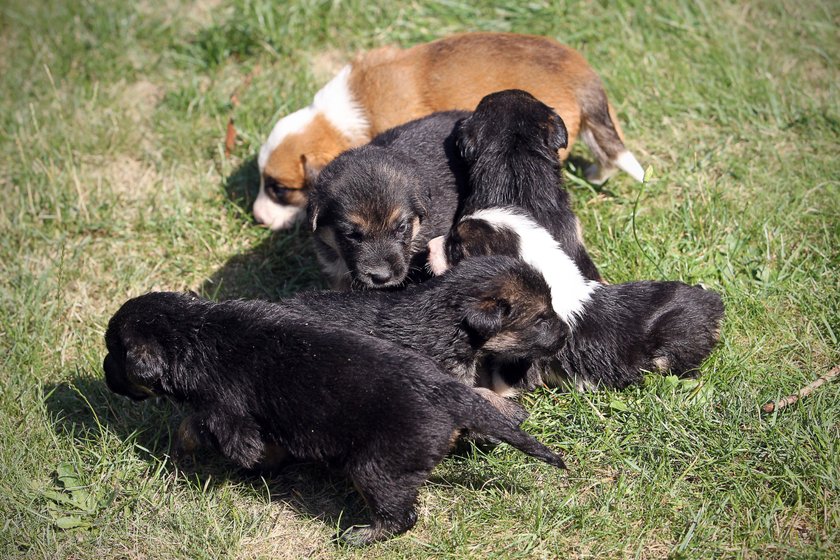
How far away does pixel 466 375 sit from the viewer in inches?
178

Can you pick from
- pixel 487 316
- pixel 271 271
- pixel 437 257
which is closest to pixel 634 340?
pixel 487 316

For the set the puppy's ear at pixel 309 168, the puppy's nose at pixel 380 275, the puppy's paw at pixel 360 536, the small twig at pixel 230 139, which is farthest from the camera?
the small twig at pixel 230 139

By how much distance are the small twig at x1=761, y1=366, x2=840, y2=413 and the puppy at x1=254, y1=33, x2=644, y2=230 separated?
5.95ft

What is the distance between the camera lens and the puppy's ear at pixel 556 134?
17.1 ft

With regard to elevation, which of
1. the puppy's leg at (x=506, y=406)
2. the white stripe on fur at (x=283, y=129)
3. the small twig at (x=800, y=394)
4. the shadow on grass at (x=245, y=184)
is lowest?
the small twig at (x=800, y=394)

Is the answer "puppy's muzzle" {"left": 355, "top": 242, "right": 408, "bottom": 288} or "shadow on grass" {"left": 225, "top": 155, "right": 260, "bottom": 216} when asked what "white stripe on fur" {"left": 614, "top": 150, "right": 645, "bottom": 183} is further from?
"shadow on grass" {"left": 225, "top": 155, "right": 260, "bottom": 216}

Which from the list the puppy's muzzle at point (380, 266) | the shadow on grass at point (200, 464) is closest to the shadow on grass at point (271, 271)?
the puppy's muzzle at point (380, 266)

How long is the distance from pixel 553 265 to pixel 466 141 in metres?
→ 1.05

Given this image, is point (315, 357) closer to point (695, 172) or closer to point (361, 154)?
point (361, 154)

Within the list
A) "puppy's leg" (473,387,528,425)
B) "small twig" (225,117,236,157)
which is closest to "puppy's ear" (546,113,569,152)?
"puppy's leg" (473,387,528,425)

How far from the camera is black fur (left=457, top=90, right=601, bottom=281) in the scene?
5.07m

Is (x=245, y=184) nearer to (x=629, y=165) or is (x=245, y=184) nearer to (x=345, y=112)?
(x=345, y=112)

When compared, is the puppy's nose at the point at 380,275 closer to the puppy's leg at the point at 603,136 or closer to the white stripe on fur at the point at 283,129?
the white stripe on fur at the point at 283,129

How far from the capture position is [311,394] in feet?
13.0
